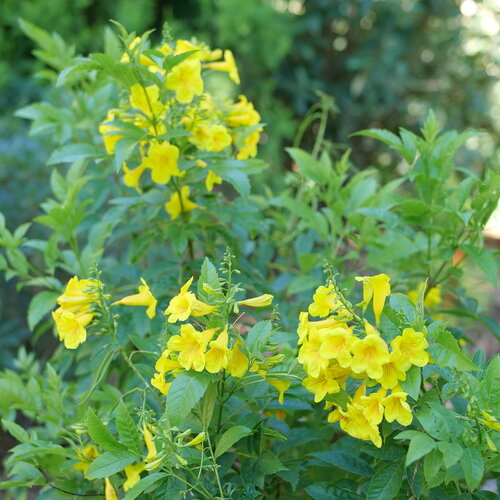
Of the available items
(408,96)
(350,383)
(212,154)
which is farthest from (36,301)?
(408,96)

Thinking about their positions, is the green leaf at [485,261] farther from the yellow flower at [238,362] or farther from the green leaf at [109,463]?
the green leaf at [109,463]

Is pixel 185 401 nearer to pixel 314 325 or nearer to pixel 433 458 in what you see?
pixel 314 325

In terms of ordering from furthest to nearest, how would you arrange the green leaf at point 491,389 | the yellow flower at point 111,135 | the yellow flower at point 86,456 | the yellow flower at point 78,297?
the yellow flower at point 111,135 → the yellow flower at point 86,456 → the yellow flower at point 78,297 → the green leaf at point 491,389

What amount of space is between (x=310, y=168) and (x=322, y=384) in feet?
2.66

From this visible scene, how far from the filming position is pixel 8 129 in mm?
3861

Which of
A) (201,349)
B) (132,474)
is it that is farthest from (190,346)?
(132,474)

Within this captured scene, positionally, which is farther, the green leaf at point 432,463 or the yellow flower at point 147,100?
the yellow flower at point 147,100

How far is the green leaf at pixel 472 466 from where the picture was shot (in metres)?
0.94

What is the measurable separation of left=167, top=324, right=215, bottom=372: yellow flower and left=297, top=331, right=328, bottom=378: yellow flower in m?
0.15

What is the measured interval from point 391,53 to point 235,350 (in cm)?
529

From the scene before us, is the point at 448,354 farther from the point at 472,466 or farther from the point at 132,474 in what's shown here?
the point at 132,474

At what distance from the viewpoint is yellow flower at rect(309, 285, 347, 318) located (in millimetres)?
1051

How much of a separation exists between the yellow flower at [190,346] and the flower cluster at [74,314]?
8.4 inches

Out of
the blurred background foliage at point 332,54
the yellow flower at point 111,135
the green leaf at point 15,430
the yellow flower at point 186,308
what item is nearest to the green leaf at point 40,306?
the green leaf at point 15,430
